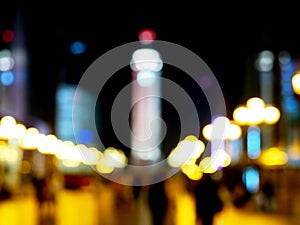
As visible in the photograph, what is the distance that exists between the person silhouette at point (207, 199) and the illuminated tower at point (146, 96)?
85.5 meters

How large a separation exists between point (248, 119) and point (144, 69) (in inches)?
3257

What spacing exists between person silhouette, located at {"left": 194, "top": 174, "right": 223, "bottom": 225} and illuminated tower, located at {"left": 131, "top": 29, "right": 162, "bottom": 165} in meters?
85.5

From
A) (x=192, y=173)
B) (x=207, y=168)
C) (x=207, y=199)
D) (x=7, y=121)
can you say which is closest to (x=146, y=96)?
(x=192, y=173)

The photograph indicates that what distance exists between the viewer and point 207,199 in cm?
1273

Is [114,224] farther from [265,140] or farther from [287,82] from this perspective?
[265,140]

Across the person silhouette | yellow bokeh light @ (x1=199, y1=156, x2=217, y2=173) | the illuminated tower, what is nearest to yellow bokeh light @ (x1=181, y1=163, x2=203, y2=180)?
yellow bokeh light @ (x1=199, y1=156, x2=217, y2=173)

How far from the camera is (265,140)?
219ft

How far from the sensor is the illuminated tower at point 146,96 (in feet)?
343

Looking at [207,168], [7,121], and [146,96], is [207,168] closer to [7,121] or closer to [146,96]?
[7,121]

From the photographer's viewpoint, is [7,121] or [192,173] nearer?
[7,121]

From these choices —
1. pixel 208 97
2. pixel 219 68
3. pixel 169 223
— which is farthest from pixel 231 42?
pixel 169 223

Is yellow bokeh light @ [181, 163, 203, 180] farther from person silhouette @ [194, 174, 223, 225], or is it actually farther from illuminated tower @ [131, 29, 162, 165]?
illuminated tower @ [131, 29, 162, 165]

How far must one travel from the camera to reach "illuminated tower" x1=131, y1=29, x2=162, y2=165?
105 meters

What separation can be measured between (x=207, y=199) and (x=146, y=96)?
112434 mm
